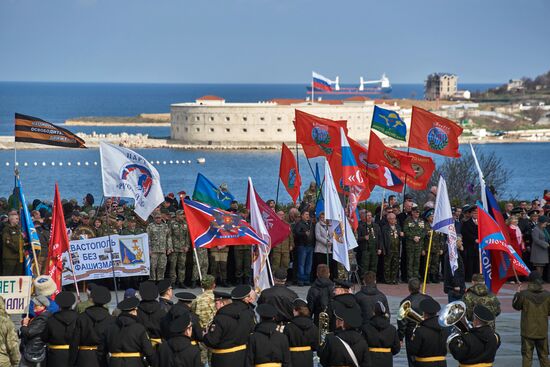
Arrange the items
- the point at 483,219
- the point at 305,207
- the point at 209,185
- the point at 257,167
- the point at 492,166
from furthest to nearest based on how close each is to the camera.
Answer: the point at 257,167
the point at 492,166
the point at 305,207
the point at 209,185
the point at 483,219

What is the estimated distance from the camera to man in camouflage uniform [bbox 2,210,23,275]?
20.1 meters

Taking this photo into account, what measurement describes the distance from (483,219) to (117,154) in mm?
5663

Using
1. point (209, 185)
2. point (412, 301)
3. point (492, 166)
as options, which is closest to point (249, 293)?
point (412, 301)

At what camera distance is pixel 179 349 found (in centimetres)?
1188

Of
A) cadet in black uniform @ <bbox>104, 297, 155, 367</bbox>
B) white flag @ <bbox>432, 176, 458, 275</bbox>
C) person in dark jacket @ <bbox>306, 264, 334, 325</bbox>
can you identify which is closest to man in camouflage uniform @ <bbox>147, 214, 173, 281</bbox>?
white flag @ <bbox>432, 176, 458, 275</bbox>

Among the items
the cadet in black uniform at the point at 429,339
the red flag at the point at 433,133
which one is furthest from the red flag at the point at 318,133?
the cadet in black uniform at the point at 429,339

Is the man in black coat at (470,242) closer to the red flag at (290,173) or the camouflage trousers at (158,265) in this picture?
the red flag at (290,173)

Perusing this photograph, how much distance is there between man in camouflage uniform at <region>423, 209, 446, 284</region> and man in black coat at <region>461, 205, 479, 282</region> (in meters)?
0.50

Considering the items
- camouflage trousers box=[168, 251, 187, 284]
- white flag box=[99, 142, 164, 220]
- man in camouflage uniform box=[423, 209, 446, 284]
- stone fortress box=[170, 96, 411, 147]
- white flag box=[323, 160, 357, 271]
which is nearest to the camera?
white flag box=[99, 142, 164, 220]

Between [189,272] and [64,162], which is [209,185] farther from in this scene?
[64,162]

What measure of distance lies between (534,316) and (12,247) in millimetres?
9837

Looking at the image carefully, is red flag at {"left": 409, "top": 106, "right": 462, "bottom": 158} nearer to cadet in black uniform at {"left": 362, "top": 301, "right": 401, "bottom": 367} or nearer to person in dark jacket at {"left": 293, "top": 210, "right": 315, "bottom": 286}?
person in dark jacket at {"left": 293, "top": 210, "right": 315, "bottom": 286}

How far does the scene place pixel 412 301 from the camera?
45.9ft

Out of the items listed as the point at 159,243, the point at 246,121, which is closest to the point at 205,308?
the point at 159,243
